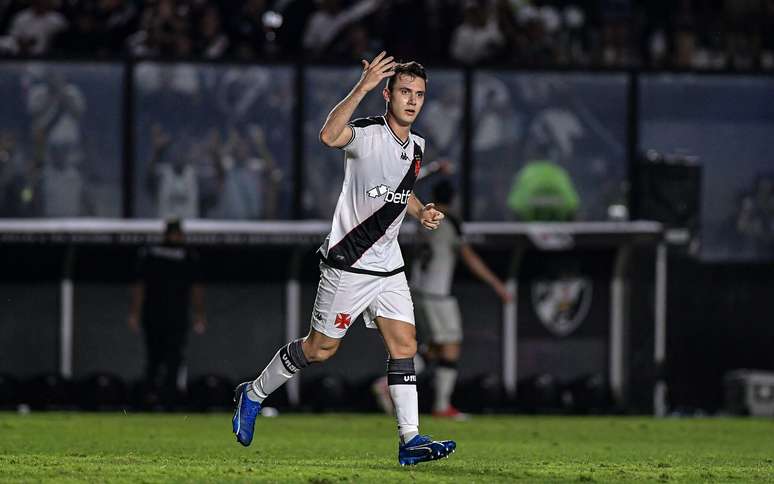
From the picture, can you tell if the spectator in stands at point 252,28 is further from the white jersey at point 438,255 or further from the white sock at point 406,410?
the white sock at point 406,410

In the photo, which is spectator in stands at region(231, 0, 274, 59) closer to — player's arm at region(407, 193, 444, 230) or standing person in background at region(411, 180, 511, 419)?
standing person in background at region(411, 180, 511, 419)

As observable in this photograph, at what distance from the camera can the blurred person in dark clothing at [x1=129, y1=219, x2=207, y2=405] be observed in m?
16.8

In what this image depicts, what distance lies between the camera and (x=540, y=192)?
60.7 feet

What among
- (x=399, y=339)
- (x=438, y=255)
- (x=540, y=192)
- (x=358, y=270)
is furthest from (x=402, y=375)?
(x=540, y=192)

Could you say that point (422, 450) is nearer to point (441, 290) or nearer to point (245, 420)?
point (245, 420)

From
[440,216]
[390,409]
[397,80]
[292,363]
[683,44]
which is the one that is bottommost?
[390,409]

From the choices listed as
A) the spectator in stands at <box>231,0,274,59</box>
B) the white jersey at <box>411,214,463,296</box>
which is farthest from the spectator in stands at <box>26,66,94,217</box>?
the white jersey at <box>411,214,463,296</box>

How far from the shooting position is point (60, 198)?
17641mm

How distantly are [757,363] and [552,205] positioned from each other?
10.6 feet

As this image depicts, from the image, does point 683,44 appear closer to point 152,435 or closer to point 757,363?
point 757,363

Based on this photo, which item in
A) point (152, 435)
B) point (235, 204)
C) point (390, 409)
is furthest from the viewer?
point (235, 204)

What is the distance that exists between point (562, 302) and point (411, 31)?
12.6 feet

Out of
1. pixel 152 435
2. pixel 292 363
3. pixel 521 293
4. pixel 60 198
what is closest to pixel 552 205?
pixel 521 293

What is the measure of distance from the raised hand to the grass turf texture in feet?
6.66
